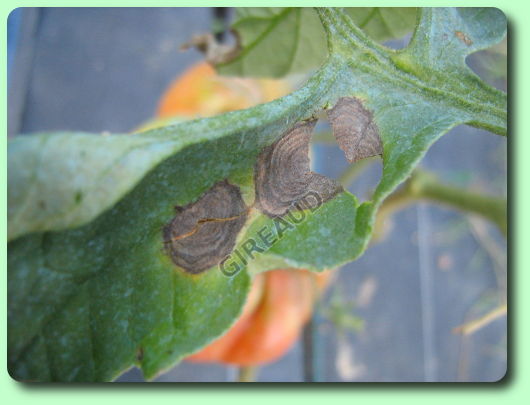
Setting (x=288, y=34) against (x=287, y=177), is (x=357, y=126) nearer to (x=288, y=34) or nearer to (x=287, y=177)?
(x=287, y=177)

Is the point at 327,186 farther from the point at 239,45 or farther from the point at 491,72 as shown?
the point at 491,72

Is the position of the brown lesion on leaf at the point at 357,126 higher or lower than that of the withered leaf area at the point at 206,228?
higher

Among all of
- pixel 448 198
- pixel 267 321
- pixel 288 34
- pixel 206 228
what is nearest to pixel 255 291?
pixel 267 321

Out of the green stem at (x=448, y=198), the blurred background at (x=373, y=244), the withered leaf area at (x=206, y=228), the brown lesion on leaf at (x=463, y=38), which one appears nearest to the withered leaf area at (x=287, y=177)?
the withered leaf area at (x=206, y=228)

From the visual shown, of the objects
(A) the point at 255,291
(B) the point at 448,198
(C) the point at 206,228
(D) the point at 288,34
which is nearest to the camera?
(C) the point at 206,228

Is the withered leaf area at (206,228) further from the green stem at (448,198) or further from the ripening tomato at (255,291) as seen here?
the ripening tomato at (255,291)

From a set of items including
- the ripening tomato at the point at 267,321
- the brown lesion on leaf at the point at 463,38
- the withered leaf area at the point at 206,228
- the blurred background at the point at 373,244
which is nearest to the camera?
the withered leaf area at the point at 206,228
